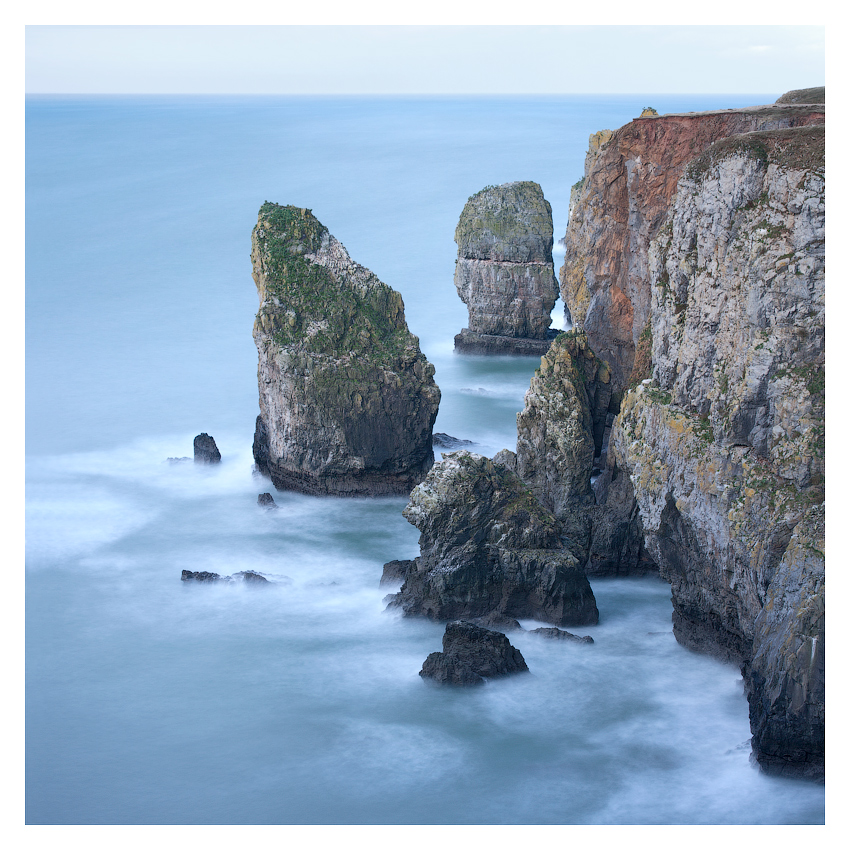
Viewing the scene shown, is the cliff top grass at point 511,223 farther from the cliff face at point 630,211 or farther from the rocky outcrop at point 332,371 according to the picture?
the rocky outcrop at point 332,371

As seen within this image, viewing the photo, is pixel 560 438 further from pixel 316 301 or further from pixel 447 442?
pixel 447 442

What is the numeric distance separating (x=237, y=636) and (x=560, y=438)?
28.1 feet

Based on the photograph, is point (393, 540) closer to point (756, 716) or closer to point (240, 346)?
point (756, 716)

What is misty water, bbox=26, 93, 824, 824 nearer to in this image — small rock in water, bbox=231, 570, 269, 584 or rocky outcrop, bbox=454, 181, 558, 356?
small rock in water, bbox=231, 570, 269, 584

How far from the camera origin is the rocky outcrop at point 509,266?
151ft

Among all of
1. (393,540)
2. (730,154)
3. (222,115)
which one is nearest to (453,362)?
(393,540)

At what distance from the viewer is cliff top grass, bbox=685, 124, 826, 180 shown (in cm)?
1723

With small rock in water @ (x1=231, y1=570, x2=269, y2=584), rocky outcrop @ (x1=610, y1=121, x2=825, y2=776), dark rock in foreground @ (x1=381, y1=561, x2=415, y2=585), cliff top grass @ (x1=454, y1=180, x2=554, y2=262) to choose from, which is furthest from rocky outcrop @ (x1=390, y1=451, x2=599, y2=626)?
cliff top grass @ (x1=454, y1=180, x2=554, y2=262)

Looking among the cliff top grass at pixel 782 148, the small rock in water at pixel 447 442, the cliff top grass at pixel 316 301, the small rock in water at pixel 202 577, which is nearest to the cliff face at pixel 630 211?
the cliff top grass at pixel 316 301

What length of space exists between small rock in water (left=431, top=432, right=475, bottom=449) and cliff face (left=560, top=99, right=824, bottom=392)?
6130 mm

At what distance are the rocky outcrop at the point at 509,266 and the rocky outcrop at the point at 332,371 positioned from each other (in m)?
15.6

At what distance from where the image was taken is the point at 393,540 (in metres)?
28.1

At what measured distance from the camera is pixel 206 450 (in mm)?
33844
